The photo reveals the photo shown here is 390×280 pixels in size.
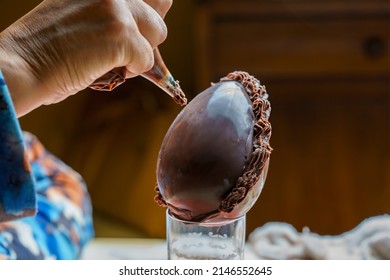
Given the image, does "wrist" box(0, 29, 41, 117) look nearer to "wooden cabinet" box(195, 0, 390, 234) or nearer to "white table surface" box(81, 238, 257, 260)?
"white table surface" box(81, 238, 257, 260)

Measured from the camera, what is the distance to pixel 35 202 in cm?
37

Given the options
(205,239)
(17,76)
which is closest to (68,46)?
(17,76)

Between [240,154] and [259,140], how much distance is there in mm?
18

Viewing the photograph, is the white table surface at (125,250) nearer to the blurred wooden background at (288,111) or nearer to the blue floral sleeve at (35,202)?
the blue floral sleeve at (35,202)

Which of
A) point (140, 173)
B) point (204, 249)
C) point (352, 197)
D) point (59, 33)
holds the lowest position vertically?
point (352, 197)

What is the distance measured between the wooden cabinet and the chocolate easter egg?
35.6 inches

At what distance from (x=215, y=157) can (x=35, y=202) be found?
0.11 meters

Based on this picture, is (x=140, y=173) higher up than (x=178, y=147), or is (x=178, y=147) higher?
(x=178, y=147)

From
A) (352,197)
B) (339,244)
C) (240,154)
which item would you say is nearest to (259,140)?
(240,154)

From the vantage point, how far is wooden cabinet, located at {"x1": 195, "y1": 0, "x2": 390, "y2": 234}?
1329 millimetres

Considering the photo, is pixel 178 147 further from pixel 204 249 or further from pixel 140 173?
pixel 140 173

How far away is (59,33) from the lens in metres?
0.36

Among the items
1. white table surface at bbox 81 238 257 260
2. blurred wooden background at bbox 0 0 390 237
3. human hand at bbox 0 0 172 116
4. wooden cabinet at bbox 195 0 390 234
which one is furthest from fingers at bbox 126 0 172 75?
wooden cabinet at bbox 195 0 390 234

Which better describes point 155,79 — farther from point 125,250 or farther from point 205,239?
point 125,250
